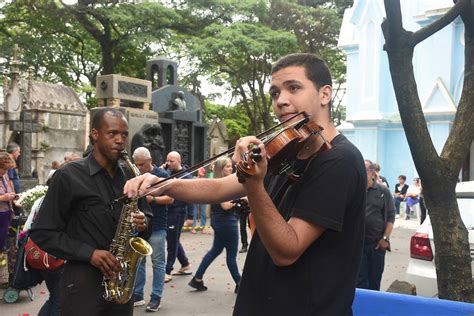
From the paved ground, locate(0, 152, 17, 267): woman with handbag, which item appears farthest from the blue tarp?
locate(0, 152, 17, 267): woman with handbag

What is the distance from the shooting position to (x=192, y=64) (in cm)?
3028

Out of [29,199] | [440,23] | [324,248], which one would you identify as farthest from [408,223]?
[324,248]

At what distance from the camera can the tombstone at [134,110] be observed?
13812mm

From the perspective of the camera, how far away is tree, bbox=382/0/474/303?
5.00 m

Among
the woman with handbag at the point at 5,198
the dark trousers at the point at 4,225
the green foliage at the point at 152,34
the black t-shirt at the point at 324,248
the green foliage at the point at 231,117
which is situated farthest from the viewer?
the green foliage at the point at 231,117

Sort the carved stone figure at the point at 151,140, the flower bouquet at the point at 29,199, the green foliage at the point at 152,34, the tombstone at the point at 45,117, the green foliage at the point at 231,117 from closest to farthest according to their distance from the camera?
1. the flower bouquet at the point at 29,199
2. the carved stone figure at the point at 151,140
3. the tombstone at the point at 45,117
4. the green foliage at the point at 152,34
5. the green foliage at the point at 231,117

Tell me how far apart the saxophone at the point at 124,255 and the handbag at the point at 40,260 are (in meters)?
1.58

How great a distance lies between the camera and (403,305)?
3746 mm

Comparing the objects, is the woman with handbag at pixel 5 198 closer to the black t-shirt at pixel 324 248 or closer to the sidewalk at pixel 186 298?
the sidewalk at pixel 186 298

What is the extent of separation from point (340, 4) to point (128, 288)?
33858mm

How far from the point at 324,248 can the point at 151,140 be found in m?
12.1

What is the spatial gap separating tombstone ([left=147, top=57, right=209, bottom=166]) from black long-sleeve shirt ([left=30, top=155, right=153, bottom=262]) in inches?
464

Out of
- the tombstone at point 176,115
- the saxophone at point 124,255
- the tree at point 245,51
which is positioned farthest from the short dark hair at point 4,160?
the tree at point 245,51

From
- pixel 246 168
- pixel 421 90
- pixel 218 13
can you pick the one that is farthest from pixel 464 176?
pixel 246 168
